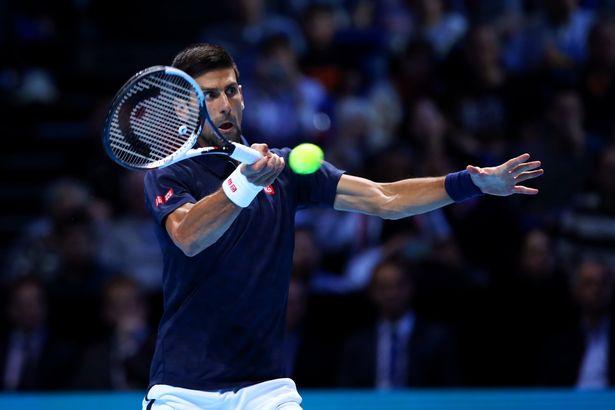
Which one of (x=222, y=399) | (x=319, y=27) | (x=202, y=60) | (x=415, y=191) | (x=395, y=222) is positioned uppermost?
(x=319, y=27)

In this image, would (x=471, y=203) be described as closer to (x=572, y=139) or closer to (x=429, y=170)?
(x=429, y=170)

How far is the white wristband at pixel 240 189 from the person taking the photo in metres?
3.68

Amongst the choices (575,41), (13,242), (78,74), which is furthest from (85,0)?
(575,41)

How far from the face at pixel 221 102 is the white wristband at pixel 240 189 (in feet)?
1.34

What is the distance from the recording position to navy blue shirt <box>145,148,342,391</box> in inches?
157

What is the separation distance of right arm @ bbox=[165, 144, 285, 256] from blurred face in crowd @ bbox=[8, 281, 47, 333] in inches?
182

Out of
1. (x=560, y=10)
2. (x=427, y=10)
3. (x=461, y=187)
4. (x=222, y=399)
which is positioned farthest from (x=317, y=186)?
(x=427, y=10)

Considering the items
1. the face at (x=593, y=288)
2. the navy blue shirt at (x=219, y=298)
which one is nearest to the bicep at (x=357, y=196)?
the navy blue shirt at (x=219, y=298)

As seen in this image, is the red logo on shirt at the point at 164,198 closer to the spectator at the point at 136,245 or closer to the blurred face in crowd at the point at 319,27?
the spectator at the point at 136,245

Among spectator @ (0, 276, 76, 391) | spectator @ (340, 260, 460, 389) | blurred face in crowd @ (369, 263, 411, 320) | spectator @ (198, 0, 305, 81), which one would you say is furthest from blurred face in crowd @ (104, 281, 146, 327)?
spectator @ (198, 0, 305, 81)

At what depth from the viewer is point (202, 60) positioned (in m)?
4.10

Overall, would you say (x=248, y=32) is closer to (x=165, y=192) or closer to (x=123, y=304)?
(x=123, y=304)

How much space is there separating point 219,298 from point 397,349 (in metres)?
3.62

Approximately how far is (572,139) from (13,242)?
562 centimetres
